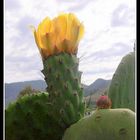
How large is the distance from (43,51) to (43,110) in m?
0.16

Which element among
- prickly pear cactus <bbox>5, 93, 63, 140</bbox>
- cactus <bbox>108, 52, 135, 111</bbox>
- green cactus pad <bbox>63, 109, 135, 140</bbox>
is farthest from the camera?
cactus <bbox>108, 52, 135, 111</bbox>

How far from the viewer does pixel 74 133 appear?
2.85ft

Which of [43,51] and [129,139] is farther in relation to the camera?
[43,51]

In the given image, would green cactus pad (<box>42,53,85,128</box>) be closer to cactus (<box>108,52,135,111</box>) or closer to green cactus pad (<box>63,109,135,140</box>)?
green cactus pad (<box>63,109,135,140</box>)

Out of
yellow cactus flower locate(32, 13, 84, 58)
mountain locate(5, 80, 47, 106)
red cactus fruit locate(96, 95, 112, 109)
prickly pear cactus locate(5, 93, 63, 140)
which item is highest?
yellow cactus flower locate(32, 13, 84, 58)

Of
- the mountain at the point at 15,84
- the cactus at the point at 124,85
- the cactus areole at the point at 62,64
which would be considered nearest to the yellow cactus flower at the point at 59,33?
the cactus areole at the point at 62,64

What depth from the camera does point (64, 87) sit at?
3.11ft

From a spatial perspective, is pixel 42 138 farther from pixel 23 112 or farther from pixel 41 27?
pixel 41 27

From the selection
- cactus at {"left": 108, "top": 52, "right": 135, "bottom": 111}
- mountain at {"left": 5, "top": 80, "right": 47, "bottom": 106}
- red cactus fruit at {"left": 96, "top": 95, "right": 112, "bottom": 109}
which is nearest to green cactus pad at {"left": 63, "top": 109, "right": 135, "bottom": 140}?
red cactus fruit at {"left": 96, "top": 95, "right": 112, "bottom": 109}

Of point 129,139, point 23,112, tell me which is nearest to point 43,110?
point 23,112

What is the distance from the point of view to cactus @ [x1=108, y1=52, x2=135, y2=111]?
4.03ft

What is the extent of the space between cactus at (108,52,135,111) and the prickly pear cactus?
29cm

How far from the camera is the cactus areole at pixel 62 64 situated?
0.91 metres

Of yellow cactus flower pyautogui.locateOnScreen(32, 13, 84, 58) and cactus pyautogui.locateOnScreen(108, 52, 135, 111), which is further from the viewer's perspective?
cactus pyautogui.locateOnScreen(108, 52, 135, 111)
